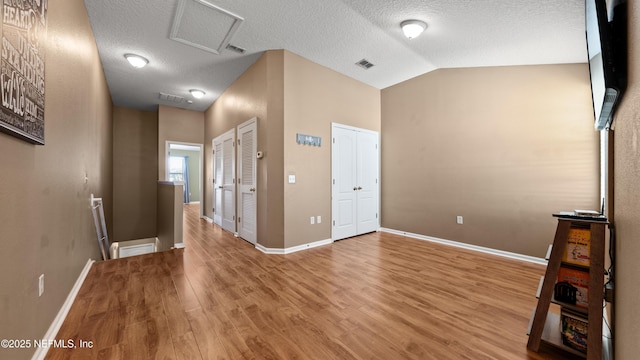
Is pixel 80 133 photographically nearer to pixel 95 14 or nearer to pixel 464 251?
pixel 95 14

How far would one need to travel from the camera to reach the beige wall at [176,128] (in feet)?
20.5

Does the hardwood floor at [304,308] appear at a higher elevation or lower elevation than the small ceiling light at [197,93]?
lower

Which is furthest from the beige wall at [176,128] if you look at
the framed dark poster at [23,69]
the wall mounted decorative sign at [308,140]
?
the framed dark poster at [23,69]

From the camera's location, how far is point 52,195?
5.75 feet

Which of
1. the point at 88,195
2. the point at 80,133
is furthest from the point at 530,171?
the point at 88,195

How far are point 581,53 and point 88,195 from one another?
642cm

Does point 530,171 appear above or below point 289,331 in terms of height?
above

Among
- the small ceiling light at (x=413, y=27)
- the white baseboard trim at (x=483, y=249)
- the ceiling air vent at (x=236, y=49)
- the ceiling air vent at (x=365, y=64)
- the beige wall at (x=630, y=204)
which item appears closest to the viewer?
the beige wall at (x=630, y=204)

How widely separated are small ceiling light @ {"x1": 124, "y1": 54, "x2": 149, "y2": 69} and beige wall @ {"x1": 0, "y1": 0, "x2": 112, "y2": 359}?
2.39 feet

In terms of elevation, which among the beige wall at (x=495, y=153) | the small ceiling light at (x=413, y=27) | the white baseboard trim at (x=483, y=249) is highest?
the small ceiling light at (x=413, y=27)

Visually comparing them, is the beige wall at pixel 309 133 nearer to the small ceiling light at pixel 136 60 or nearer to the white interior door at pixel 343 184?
the white interior door at pixel 343 184

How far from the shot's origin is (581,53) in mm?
2928

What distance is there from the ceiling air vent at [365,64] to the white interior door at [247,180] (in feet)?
6.67

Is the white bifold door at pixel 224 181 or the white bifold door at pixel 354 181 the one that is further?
the white bifold door at pixel 224 181
